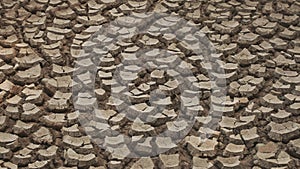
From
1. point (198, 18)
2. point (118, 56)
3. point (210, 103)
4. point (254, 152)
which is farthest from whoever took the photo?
point (198, 18)

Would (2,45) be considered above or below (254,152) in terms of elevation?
above

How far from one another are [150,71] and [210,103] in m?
0.18

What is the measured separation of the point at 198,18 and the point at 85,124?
48 centimetres

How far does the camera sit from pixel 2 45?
169cm

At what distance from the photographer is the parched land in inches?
56.6

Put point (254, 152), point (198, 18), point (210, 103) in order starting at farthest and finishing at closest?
point (198, 18) < point (210, 103) < point (254, 152)

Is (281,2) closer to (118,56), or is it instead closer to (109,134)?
(118,56)

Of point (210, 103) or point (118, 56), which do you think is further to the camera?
point (118, 56)

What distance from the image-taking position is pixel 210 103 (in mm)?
1548

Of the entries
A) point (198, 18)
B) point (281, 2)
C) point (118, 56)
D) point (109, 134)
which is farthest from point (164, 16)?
point (109, 134)

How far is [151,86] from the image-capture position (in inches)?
62.2

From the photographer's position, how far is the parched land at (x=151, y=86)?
1437 millimetres

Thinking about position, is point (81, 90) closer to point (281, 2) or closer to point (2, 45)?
point (2, 45)

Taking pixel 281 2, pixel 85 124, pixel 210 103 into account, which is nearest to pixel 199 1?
pixel 281 2
